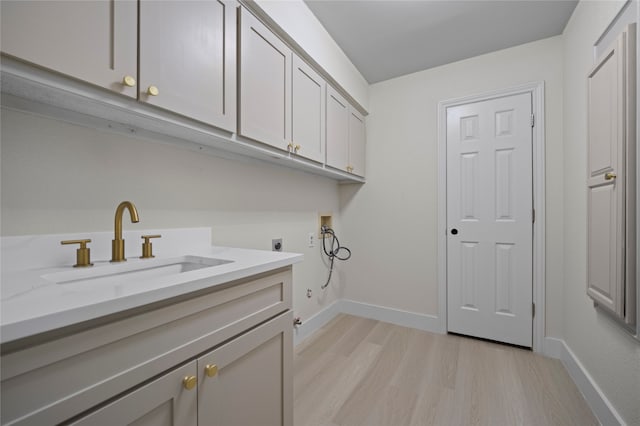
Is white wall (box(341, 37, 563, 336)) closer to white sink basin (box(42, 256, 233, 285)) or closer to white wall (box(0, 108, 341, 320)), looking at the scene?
white wall (box(0, 108, 341, 320))

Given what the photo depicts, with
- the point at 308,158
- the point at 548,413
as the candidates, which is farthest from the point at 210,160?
the point at 548,413

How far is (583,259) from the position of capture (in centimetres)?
160

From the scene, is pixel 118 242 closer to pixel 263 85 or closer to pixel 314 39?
pixel 263 85

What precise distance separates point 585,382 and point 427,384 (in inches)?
34.2

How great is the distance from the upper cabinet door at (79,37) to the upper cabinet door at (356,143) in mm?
1737

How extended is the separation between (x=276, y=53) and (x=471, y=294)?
233 centimetres

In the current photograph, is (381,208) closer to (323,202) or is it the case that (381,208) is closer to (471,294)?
(323,202)

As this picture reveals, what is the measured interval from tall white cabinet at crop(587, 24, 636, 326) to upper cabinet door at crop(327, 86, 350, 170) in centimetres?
150

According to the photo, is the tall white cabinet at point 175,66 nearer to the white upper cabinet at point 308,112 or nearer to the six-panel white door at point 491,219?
the white upper cabinet at point 308,112

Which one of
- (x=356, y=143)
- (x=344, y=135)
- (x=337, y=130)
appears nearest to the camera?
(x=337, y=130)

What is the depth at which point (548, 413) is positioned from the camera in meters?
1.40

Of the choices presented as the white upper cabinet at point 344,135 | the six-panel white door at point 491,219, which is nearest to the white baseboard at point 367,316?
the six-panel white door at point 491,219

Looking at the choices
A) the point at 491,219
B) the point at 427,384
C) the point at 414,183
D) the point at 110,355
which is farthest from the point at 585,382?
the point at 110,355

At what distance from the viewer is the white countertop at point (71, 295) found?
1.47 ft
